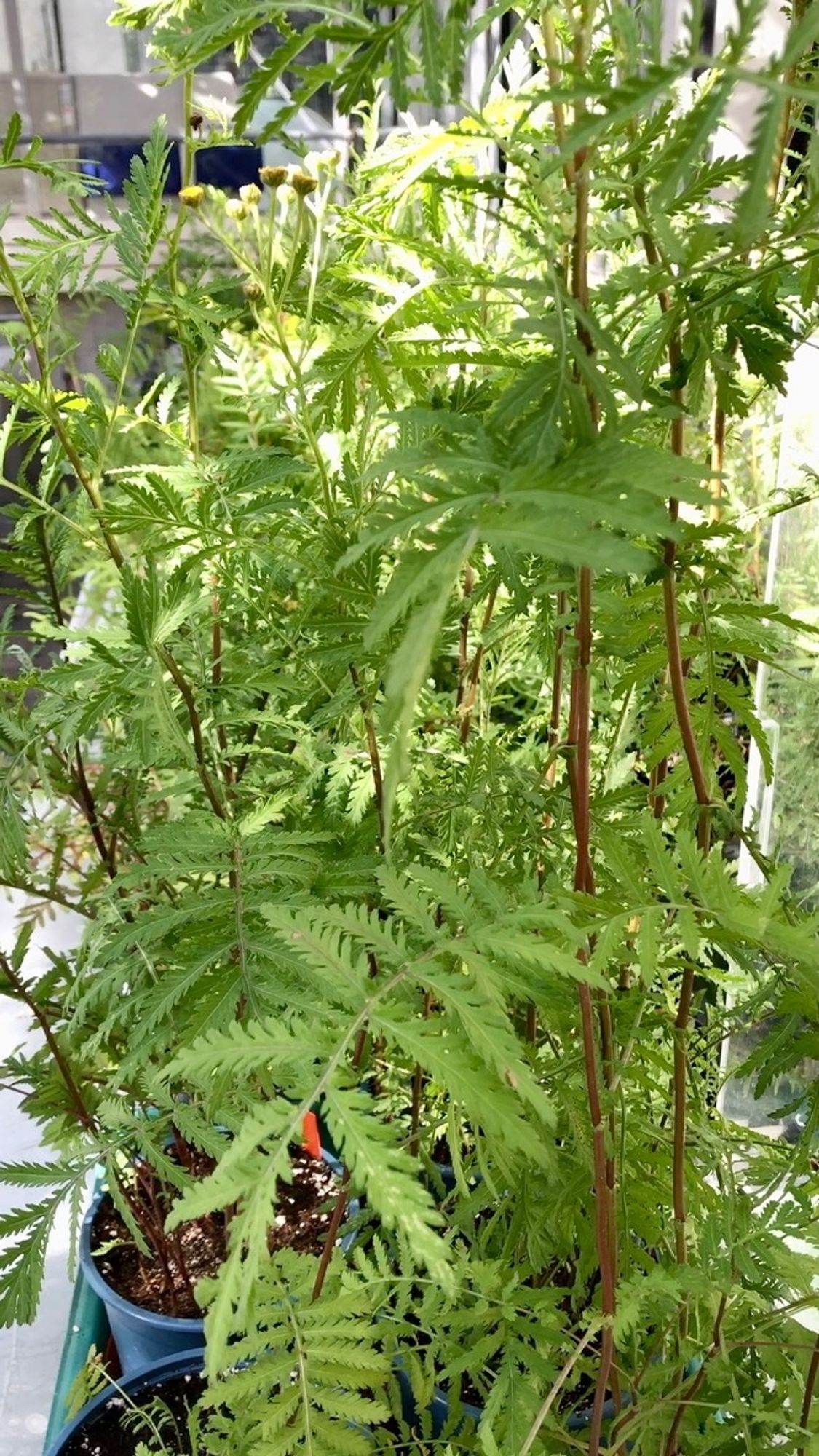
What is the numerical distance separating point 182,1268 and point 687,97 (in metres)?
0.92

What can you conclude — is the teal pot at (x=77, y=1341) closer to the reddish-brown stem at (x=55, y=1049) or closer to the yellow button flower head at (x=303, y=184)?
the reddish-brown stem at (x=55, y=1049)

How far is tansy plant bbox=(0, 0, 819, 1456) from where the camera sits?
A: 1.27ft

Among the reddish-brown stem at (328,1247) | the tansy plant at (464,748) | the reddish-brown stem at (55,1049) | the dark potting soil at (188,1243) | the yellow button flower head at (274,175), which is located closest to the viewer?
the tansy plant at (464,748)

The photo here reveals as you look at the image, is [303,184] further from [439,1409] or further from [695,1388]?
[439,1409]

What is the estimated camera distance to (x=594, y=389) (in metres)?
0.39

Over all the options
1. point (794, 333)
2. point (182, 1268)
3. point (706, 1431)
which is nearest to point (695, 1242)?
point (706, 1431)

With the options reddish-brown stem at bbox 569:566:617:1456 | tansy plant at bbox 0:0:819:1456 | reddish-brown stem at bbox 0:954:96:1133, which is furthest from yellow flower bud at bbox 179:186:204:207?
reddish-brown stem at bbox 0:954:96:1133

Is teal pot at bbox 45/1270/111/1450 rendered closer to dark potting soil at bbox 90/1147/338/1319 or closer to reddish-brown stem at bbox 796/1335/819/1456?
dark potting soil at bbox 90/1147/338/1319

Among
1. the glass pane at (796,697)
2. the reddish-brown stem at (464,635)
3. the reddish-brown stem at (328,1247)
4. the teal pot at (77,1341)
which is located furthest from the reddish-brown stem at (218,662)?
the teal pot at (77,1341)

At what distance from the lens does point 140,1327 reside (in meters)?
0.94

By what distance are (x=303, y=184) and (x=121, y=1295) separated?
0.88 m

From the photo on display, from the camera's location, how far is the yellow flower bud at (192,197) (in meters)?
0.67

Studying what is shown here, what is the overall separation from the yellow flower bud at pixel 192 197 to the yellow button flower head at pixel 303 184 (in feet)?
0.20

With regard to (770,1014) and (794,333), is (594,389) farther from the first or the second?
(770,1014)
